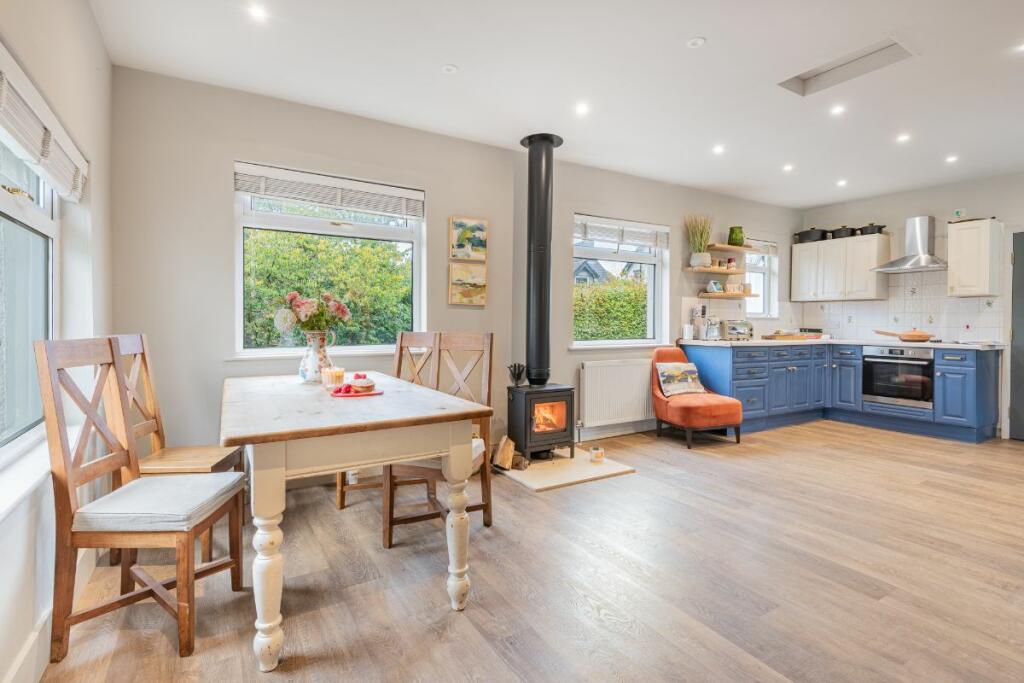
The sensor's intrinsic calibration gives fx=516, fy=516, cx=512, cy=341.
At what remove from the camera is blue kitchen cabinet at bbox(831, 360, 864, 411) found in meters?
5.61

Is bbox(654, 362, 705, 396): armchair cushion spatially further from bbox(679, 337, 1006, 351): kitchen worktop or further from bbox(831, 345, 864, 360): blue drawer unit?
bbox(831, 345, 864, 360): blue drawer unit

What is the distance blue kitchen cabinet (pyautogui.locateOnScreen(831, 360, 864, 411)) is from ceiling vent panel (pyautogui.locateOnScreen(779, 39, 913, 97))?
11.6ft

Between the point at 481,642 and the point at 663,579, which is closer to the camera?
the point at 481,642

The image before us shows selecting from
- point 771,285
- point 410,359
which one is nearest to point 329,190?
point 410,359

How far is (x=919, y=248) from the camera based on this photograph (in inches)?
211

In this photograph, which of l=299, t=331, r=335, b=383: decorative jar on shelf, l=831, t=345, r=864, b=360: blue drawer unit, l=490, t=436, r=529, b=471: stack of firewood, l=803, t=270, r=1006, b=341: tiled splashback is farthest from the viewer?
l=831, t=345, r=864, b=360: blue drawer unit

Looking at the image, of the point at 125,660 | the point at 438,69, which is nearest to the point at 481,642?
the point at 125,660

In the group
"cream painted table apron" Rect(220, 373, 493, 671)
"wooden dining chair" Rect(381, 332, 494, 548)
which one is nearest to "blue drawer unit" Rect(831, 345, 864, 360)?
"wooden dining chair" Rect(381, 332, 494, 548)

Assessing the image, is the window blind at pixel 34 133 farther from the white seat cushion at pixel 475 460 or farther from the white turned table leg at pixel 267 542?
the white seat cushion at pixel 475 460

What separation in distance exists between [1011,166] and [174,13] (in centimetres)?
660

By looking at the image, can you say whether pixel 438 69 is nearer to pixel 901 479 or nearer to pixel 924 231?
A: pixel 901 479

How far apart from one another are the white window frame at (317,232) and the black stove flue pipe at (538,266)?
2.76 feet

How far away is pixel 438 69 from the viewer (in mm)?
2973

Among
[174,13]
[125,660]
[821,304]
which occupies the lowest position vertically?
[125,660]
